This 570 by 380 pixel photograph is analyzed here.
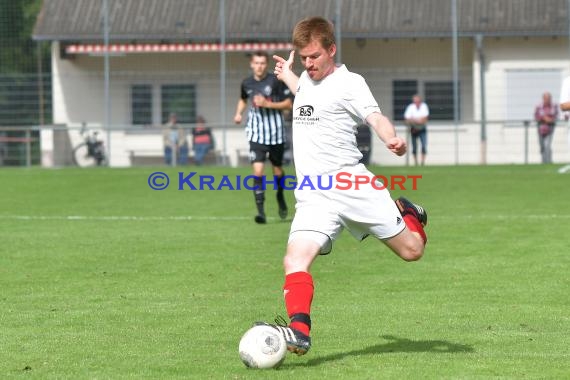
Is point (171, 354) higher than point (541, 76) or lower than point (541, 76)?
lower

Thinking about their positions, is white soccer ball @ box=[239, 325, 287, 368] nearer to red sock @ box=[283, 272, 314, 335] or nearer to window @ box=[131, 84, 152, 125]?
red sock @ box=[283, 272, 314, 335]

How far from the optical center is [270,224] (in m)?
14.9

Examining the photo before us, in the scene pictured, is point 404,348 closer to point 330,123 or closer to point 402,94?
point 330,123

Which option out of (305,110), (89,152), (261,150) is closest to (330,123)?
(305,110)

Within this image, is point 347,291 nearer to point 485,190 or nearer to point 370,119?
point 370,119

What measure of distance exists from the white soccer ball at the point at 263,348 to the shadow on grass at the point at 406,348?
0.31m

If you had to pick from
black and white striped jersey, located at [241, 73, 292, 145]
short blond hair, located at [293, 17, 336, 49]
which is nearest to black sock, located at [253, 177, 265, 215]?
black and white striped jersey, located at [241, 73, 292, 145]

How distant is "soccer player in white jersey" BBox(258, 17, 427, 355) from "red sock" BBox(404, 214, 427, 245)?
243 mm

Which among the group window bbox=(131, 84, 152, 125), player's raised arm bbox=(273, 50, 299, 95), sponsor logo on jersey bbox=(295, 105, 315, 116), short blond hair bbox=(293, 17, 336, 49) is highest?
window bbox=(131, 84, 152, 125)

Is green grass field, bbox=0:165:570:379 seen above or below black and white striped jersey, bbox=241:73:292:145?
below

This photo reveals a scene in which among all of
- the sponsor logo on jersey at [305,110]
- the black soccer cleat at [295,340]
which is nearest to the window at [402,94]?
the sponsor logo on jersey at [305,110]

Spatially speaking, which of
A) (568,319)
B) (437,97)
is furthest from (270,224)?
(437,97)

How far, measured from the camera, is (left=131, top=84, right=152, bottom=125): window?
109 ft

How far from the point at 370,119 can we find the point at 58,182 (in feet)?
56.6
